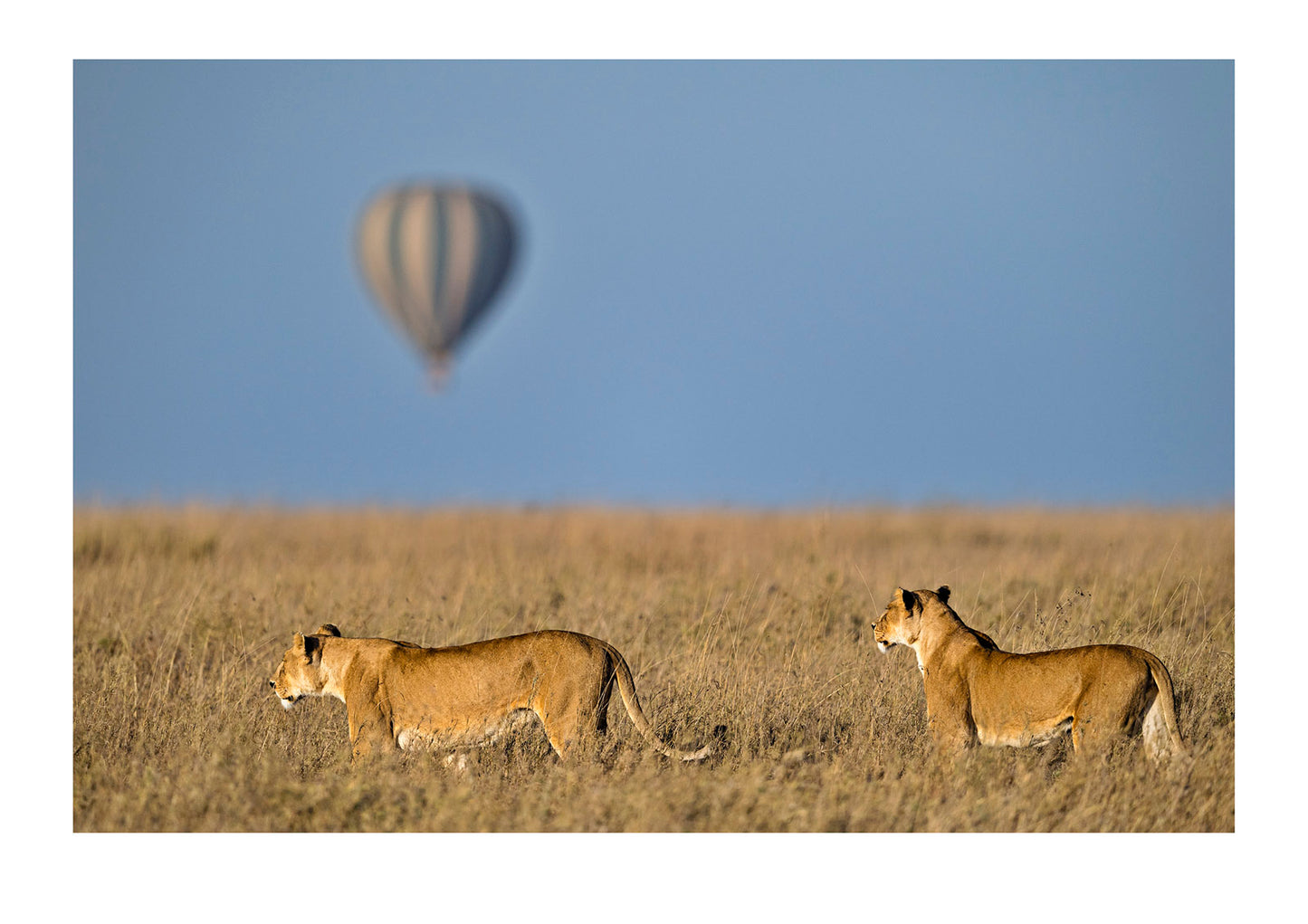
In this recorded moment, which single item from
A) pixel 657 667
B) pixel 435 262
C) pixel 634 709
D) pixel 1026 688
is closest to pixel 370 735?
pixel 634 709

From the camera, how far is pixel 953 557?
15.9 metres

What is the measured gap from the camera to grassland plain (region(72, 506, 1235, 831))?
6945mm

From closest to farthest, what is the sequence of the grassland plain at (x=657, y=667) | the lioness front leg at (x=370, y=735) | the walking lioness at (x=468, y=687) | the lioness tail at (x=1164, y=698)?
the lioness tail at (x=1164, y=698) → the grassland plain at (x=657, y=667) → the walking lioness at (x=468, y=687) → the lioness front leg at (x=370, y=735)

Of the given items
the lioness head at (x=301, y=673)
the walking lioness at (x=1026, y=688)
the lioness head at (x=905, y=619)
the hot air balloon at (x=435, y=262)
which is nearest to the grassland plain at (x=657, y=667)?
the walking lioness at (x=1026, y=688)

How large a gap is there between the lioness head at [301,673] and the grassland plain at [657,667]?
44 cm

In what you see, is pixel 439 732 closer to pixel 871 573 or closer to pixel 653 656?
pixel 653 656

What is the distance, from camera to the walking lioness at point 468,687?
705 centimetres

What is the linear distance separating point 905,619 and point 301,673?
10.6 feet

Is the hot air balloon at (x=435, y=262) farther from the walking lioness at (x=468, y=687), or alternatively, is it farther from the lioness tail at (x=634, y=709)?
the lioness tail at (x=634, y=709)

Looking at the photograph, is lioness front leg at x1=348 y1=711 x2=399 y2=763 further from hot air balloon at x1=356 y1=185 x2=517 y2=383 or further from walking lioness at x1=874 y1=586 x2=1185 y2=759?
hot air balloon at x1=356 y1=185 x2=517 y2=383

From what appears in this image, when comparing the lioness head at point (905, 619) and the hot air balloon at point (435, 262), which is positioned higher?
the hot air balloon at point (435, 262)

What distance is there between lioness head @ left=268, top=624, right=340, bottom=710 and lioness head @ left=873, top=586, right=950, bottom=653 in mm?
2942

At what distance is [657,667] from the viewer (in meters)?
9.72

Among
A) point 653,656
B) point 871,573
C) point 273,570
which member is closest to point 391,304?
point 273,570
